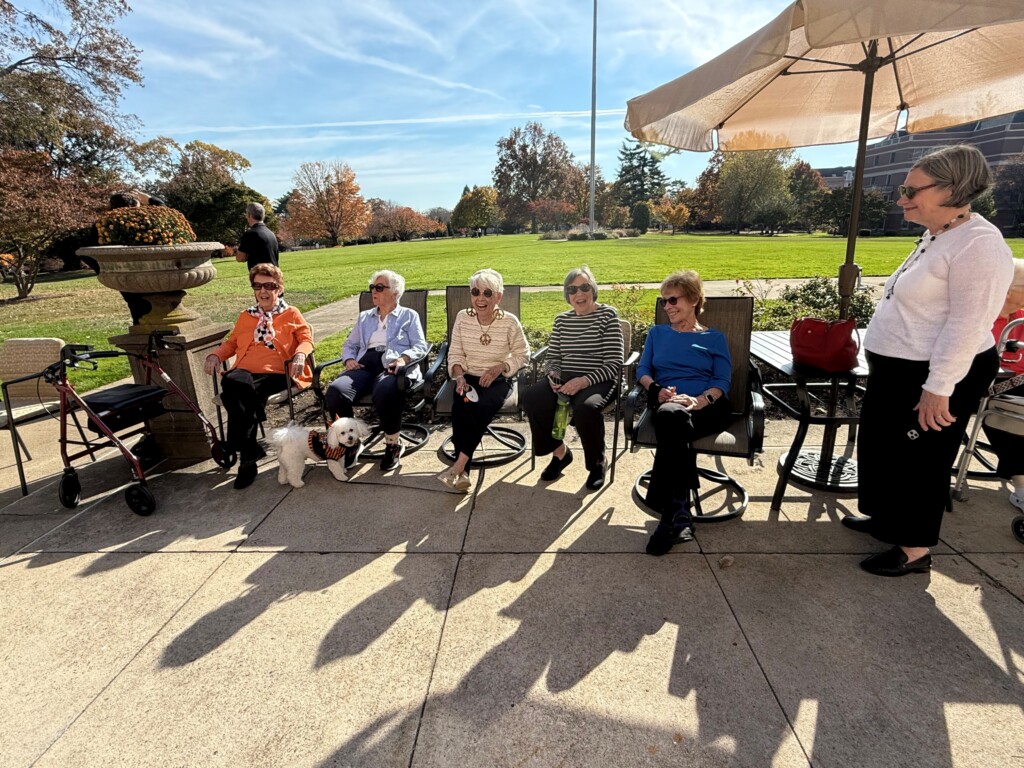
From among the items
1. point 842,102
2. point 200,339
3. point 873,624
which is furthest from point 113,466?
point 842,102

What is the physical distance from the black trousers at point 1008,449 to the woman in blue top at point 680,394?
5.03ft

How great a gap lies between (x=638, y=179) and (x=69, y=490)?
273 ft

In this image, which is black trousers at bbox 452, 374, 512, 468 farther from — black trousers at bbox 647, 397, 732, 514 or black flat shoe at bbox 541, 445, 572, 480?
black trousers at bbox 647, 397, 732, 514

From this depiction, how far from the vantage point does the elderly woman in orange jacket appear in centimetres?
360

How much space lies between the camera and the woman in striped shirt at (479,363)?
11.3ft

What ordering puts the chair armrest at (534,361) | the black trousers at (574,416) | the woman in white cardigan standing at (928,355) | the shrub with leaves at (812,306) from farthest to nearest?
1. the shrub with leaves at (812,306)
2. the chair armrest at (534,361)
3. the black trousers at (574,416)
4. the woman in white cardigan standing at (928,355)

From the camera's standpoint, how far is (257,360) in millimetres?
3822

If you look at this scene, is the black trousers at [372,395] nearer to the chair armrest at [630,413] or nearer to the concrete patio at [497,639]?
the concrete patio at [497,639]

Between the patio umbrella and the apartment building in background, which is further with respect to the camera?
the apartment building in background

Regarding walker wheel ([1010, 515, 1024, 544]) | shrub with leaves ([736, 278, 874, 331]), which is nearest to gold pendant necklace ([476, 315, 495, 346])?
walker wheel ([1010, 515, 1024, 544])

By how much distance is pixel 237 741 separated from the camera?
1.79m

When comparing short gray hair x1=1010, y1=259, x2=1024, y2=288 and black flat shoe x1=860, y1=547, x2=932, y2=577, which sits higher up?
short gray hair x1=1010, y1=259, x2=1024, y2=288

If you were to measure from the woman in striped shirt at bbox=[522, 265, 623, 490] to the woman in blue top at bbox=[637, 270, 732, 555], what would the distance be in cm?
28

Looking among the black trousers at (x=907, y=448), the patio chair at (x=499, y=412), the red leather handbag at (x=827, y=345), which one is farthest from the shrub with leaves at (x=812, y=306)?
the black trousers at (x=907, y=448)
